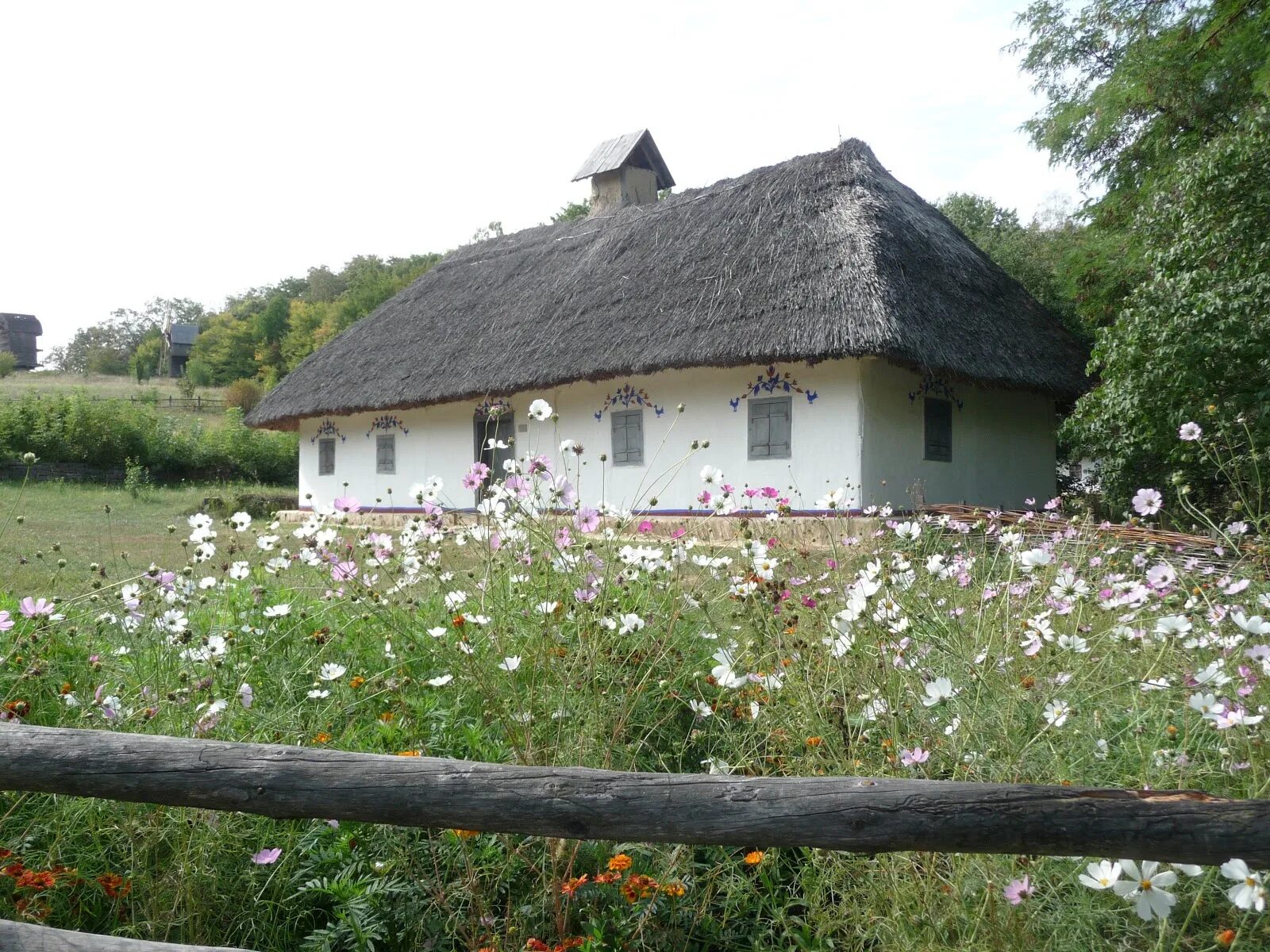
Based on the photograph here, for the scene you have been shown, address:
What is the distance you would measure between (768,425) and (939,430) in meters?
1.92

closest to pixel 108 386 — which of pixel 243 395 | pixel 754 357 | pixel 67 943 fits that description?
pixel 243 395

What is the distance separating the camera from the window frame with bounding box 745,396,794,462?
968 centimetres

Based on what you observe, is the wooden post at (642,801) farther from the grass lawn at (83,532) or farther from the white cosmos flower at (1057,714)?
the grass lawn at (83,532)

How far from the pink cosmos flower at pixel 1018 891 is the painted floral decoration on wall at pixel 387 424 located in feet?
42.0

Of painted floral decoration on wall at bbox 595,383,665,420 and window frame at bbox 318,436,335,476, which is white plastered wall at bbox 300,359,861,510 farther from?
window frame at bbox 318,436,335,476

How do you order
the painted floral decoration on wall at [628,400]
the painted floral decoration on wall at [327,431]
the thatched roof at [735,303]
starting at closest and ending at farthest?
the thatched roof at [735,303]
the painted floral decoration on wall at [628,400]
the painted floral decoration on wall at [327,431]

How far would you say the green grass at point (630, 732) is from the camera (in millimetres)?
1891

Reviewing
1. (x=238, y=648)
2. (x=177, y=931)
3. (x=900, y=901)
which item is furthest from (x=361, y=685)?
(x=900, y=901)

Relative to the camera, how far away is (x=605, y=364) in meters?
10.3

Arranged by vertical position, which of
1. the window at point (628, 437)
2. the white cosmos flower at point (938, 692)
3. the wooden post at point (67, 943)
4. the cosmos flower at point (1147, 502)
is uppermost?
the window at point (628, 437)

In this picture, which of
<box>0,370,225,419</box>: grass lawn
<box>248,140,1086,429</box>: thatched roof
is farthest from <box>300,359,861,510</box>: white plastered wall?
<box>0,370,225,419</box>: grass lawn

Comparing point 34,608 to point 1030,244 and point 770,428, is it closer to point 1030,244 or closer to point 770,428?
point 770,428

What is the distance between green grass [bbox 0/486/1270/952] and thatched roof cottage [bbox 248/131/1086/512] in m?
5.02

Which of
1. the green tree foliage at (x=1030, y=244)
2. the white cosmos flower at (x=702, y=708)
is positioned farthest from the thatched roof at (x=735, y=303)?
the white cosmos flower at (x=702, y=708)
